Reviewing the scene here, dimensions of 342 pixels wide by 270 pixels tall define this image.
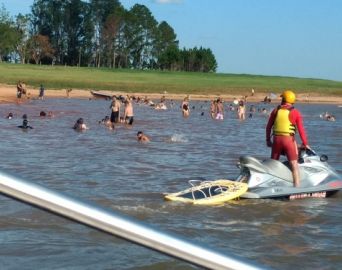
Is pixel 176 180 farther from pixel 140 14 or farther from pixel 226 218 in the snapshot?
pixel 140 14

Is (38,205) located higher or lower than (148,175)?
higher

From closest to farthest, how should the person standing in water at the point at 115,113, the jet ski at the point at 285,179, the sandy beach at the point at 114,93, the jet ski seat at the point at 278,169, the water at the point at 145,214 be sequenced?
the water at the point at 145,214
the jet ski at the point at 285,179
the jet ski seat at the point at 278,169
the person standing in water at the point at 115,113
the sandy beach at the point at 114,93

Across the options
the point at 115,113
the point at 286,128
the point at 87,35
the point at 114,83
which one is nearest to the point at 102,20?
the point at 87,35

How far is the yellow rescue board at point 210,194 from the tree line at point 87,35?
94.1 m

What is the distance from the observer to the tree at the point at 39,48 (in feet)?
331

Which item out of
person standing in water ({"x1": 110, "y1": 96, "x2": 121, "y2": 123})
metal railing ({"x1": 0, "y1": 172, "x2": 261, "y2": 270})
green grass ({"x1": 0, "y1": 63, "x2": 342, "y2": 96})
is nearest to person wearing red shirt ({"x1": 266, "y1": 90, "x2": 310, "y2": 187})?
metal railing ({"x1": 0, "y1": 172, "x2": 261, "y2": 270})

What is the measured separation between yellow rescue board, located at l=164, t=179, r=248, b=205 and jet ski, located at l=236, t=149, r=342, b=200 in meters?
0.16

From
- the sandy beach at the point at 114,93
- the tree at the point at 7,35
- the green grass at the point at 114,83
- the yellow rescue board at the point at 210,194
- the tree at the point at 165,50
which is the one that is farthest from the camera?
the tree at the point at 165,50

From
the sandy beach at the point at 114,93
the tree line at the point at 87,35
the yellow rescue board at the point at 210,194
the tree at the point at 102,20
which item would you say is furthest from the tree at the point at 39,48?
the yellow rescue board at the point at 210,194

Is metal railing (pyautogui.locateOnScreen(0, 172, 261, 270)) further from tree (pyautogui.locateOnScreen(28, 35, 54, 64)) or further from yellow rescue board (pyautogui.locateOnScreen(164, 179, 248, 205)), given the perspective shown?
tree (pyautogui.locateOnScreen(28, 35, 54, 64))

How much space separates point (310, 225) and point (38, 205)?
734 cm

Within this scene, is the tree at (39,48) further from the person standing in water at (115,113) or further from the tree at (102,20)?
the person standing in water at (115,113)

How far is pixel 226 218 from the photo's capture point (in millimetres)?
8375

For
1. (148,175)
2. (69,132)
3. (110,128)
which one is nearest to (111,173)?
(148,175)
